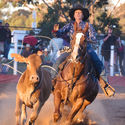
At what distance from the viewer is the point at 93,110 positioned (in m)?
10.0

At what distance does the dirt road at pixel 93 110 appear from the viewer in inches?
328

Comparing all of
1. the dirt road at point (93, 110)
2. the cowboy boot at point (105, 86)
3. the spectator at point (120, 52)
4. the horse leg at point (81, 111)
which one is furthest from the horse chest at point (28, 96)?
the spectator at point (120, 52)

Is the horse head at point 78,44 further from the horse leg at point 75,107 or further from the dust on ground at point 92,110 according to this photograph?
the dust on ground at point 92,110

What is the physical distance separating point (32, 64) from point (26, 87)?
0.54 m

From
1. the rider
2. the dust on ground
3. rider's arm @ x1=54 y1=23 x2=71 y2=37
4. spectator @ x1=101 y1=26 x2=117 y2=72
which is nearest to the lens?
the rider

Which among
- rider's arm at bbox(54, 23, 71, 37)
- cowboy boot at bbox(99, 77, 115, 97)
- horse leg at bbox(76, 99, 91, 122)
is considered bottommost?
horse leg at bbox(76, 99, 91, 122)

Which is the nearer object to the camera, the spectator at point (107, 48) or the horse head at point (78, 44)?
the horse head at point (78, 44)

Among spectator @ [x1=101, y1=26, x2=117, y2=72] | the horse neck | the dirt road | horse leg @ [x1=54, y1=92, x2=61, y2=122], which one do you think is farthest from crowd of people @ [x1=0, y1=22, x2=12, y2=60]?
the horse neck

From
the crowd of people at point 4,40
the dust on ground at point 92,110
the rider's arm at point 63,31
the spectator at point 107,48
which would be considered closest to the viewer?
the rider's arm at point 63,31

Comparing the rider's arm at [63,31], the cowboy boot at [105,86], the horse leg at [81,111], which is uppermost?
the rider's arm at [63,31]

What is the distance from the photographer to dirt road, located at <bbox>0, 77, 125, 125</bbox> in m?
8.32

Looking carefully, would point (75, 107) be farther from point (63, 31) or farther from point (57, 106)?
point (63, 31)

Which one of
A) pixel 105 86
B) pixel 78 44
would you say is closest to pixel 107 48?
pixel 105 86

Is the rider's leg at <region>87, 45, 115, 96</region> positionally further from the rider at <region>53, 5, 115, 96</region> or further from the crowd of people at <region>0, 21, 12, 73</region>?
the crowd of people at <region>0, 21, 12, 73</region>
